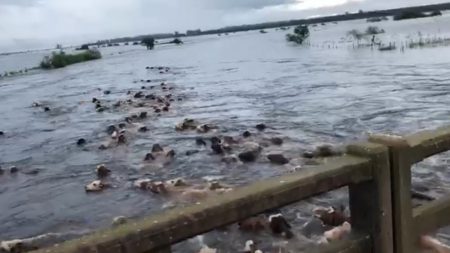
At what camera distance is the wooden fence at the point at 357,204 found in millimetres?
3615

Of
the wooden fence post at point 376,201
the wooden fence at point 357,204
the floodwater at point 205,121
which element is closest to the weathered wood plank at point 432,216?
the wooden fence at point 357,204

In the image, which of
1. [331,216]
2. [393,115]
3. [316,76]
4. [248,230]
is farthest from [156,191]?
[316,76]

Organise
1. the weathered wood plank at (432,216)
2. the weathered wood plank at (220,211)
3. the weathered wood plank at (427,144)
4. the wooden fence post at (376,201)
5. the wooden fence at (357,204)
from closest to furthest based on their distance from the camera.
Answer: the weathered wood plank at (220,211)
the wooden fence at (357,204)
the wooden fence post at (376,201)
the weathered wood plank at (427,144)
the weathered wood plank at (432,216)

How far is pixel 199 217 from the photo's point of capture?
3742mm

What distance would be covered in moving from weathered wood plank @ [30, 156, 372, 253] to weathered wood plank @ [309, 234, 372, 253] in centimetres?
51

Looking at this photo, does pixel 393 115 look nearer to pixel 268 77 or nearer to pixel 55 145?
pixel 55 145

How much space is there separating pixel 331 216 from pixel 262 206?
8.26 meters

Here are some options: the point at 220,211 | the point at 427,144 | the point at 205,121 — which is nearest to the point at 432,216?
the point at 427,144

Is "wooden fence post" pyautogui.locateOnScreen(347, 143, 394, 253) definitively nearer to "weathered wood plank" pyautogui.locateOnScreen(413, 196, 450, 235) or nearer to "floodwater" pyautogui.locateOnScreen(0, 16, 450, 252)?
"weathered wood plank" pyautogui.locateOnScreen(413, 196, 450, 235)

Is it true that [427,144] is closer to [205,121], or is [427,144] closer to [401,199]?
[401,199]

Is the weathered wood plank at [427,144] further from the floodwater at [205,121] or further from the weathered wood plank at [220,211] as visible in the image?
the floodwater at [205,121]

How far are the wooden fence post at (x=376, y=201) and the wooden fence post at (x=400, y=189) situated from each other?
0.08 metres

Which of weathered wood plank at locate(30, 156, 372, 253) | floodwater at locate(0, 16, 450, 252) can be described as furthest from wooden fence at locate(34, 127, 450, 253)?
floodwater at locate(0, 16, 450, 252)

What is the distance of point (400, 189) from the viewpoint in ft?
15.0
